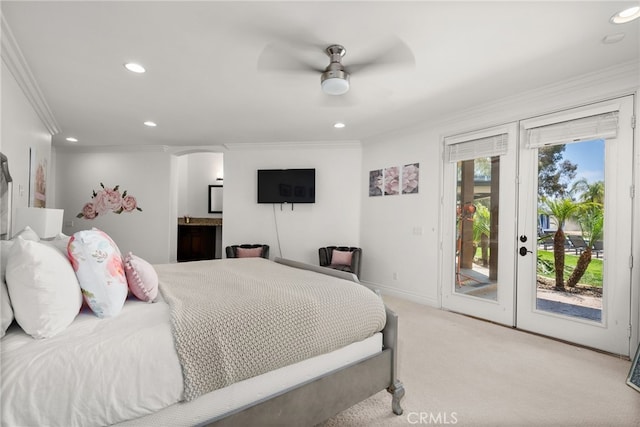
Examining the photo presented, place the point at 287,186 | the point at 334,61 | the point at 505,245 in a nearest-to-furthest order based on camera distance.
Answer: the point at 334,61 < the point at 505,245 < the point at 287,186

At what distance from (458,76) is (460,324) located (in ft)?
8.10

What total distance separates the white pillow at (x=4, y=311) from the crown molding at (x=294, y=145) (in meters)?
4.32

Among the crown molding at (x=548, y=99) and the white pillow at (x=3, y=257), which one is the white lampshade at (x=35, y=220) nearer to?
the white pillow at (x=3, y=257)

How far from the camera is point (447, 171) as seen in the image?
3.83 metres

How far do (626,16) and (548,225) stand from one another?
1.77 metres

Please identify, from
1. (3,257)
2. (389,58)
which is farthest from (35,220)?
(389,58)

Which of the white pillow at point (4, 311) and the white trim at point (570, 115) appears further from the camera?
the white trim at point (570, 115)

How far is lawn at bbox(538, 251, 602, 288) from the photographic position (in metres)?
2.71

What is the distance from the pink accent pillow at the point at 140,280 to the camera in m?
1.56

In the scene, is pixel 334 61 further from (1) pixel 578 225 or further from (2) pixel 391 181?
(1) pixel 578 225

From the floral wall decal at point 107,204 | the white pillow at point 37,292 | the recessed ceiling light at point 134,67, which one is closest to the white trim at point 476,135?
the recessed ceiling light at point 134,67

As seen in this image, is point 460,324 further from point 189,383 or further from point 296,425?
point 189,383

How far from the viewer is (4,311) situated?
1074 millimetres

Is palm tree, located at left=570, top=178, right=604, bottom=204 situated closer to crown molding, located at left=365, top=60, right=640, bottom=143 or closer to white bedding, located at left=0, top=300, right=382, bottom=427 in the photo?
crown molding, located at left=365, top=60, right=640, bottom=143
